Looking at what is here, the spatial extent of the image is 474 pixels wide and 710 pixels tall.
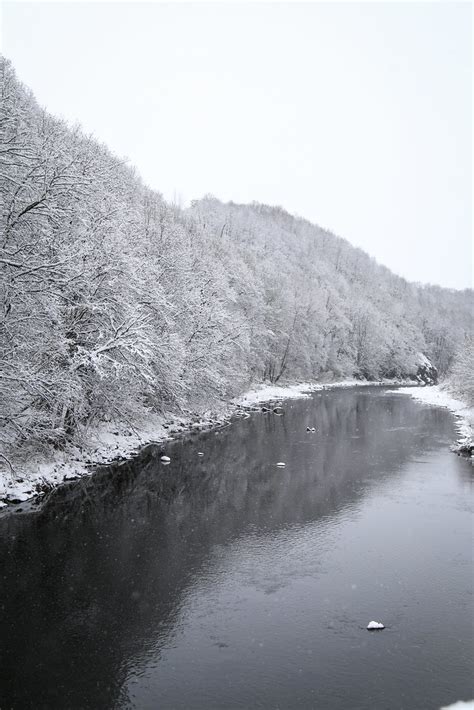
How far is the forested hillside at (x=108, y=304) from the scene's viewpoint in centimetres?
1497

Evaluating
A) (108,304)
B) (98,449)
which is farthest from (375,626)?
(98,449)

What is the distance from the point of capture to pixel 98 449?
23656 mm

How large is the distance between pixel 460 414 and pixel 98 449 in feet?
109

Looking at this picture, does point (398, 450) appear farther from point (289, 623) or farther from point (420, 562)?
point (289, 623)

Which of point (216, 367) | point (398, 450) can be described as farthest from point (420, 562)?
point (216, 367)

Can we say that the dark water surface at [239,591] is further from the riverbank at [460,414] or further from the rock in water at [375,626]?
the riverbank at [460,414]

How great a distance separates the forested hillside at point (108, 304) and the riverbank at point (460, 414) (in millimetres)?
15913

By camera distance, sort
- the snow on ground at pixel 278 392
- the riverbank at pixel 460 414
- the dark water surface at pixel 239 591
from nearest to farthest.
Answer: the dark water surface at pixel 239 591 → the riverbank at pixel 460 414 → the snow on ground at pixel 278 392

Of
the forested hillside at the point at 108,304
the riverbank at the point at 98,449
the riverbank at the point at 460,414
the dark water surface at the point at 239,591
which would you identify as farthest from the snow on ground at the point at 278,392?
the dark water surface at the point at 239,591

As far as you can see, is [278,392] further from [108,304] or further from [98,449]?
[108,304]

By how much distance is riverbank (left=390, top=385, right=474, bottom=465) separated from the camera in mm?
27781

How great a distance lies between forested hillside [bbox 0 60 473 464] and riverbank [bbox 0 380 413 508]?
839 mm

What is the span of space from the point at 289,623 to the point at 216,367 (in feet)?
89.1

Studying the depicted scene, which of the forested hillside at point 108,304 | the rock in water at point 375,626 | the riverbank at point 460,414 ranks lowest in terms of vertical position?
the rock in water at point 375,626
